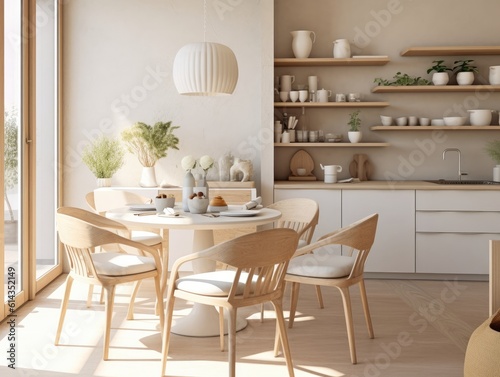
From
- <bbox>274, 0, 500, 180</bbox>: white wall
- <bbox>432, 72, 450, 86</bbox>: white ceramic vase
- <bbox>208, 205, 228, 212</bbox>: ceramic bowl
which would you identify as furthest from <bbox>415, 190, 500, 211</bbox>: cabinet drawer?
<bbox>208, 205, 228, 212</bbox>: ceramic bowl

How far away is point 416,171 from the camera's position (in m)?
6.02

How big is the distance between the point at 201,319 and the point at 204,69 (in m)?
1.59

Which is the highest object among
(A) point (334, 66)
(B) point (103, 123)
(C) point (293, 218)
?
(A) point (334, 66)

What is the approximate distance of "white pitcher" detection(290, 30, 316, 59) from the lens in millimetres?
5781

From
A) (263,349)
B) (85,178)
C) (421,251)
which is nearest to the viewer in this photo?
(263,349)

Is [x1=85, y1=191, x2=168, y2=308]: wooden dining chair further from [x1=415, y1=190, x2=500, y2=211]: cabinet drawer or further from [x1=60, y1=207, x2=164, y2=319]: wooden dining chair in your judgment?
[x1=415, y1=190, x2=500, y2=211]: cabinet drawer

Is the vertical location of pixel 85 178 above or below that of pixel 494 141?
below

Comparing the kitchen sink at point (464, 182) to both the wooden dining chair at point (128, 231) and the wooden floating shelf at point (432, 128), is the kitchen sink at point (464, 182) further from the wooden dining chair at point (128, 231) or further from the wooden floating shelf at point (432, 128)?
the wooden dining chair at point (128, 231)

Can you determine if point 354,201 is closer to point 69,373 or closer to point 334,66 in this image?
point 334,66

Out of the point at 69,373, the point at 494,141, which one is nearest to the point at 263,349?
the point at 69,373

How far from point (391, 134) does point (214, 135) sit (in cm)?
174

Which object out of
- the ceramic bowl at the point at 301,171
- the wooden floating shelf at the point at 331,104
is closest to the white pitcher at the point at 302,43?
the wooden floating shelf at the point at 331,104

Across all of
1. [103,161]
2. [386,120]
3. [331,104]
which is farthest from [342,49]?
[103,161]

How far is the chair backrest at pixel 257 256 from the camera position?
108 inches
